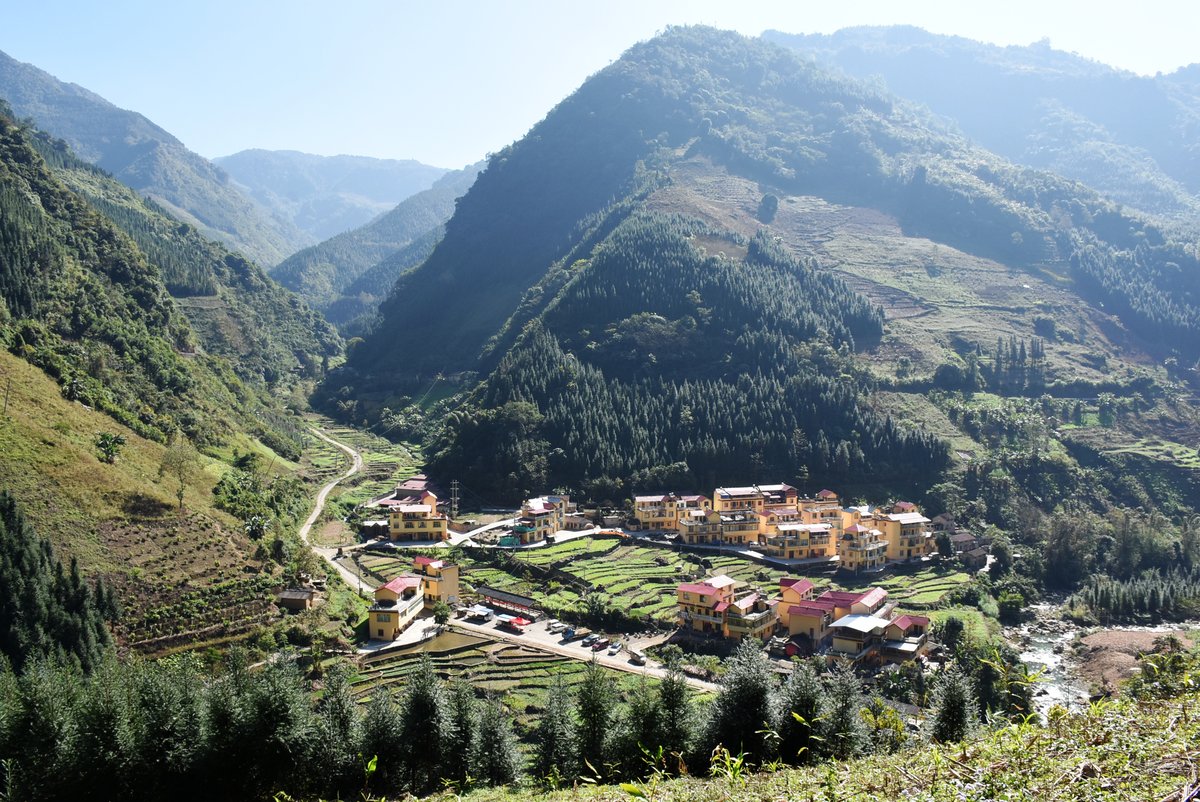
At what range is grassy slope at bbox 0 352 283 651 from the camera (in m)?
39.4

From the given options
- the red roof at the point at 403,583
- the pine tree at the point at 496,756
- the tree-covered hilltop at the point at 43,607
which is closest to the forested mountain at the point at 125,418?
the tree-covered hilltop at the point at 43,607

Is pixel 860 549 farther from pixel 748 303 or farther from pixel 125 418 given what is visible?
pixel 125 418

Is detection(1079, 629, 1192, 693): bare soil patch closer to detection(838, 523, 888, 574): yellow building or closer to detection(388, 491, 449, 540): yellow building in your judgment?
detection(838, 523, 888, 574): yellow building

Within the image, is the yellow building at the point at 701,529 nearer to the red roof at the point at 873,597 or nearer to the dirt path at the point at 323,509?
the red roof at the point at 873,597

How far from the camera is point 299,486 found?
70938 mm

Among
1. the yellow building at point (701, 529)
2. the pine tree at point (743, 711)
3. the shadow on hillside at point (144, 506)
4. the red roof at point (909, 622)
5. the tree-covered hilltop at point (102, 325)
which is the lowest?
the red roof at point (909, 622)

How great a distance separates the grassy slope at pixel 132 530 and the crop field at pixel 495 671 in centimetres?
754

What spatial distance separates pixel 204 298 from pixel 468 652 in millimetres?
104459

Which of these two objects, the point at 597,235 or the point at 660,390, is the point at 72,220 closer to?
the point at 660,390

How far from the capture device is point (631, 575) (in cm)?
5572

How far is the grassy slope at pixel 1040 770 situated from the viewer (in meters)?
9.35

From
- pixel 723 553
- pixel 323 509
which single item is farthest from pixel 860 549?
pixel 323 509

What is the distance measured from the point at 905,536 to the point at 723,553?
551 inches

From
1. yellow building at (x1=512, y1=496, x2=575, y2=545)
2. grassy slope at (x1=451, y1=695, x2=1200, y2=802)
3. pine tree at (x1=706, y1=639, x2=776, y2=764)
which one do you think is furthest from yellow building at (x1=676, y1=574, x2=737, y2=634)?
grassy slope at (x1=451, y1=695, x2=1200, y2=802)
